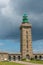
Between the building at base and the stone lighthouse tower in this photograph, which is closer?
the building at base

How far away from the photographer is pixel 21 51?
398ft

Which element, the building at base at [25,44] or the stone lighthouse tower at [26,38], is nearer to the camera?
the building at base at [25,44]

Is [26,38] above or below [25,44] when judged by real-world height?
above

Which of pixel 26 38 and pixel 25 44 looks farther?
pixel 26 38

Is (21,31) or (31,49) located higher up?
(21,31)

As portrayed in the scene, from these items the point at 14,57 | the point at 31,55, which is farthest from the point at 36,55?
the point at 14,57

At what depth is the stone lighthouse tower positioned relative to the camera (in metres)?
120

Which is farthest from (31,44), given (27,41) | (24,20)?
(24,20)

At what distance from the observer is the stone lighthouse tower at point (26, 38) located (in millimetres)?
119812

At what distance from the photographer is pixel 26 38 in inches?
4801

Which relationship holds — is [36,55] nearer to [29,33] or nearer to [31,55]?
[31,55]

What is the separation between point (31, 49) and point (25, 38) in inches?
215

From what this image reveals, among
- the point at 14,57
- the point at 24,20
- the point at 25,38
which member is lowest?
the point at 14,57

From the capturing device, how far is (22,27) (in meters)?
121
